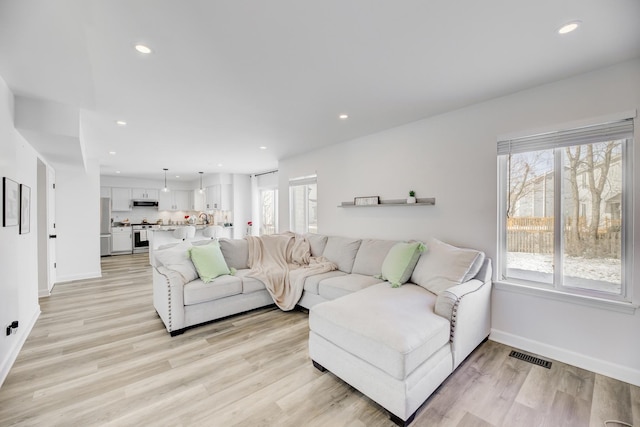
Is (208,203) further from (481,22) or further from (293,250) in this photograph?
(481,22)

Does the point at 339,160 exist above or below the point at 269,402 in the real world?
above

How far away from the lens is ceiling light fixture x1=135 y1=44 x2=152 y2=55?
1837mm

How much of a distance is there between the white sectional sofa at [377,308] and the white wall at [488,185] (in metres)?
0.32

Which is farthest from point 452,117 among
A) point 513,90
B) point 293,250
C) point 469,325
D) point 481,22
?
point 293,250

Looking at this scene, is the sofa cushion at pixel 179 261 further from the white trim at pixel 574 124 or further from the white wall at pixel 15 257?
the white trim at pixel 574 124

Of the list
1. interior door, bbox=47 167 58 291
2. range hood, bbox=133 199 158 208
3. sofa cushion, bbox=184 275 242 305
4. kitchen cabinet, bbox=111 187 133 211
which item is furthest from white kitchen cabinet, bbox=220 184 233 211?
sofa cushion, bbox=184 275 242 305

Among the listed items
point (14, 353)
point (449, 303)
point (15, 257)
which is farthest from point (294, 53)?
point (14, 353)

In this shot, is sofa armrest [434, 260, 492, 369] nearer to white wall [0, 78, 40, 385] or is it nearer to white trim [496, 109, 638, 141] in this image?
white trim [496, 109, 638, 141]

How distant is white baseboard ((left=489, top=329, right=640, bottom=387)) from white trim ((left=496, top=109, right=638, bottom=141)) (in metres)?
1.94

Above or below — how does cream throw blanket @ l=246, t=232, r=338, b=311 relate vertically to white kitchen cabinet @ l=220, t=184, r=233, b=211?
below

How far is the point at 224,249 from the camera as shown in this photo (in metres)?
3.91

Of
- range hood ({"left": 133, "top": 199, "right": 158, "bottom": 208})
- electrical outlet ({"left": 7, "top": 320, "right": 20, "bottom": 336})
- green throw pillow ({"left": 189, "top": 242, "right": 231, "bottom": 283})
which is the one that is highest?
range hood ({"left": 133, "top": 199, "right": 158, "bottom": 208})

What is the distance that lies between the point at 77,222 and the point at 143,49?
5061 mm

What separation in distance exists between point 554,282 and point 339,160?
3.11 metres
